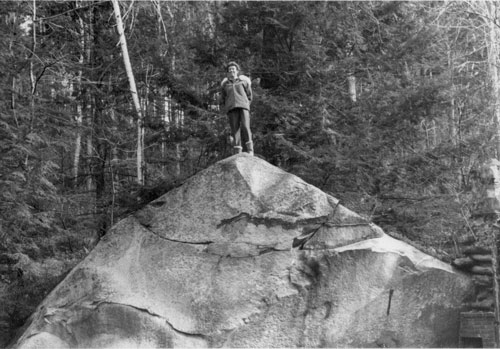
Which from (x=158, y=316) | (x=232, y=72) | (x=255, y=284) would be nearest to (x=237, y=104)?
(x=232, y=72)

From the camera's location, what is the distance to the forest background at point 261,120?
435 inches

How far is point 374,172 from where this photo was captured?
39.7 feet

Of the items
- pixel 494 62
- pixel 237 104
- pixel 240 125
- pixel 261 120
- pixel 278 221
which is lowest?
pixel 278 221

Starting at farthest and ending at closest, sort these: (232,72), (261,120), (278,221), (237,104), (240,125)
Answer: (261,120) < (240,125) < (232,72) < (237,104) < (278,221)

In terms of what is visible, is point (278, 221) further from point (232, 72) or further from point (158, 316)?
point (232, 72)

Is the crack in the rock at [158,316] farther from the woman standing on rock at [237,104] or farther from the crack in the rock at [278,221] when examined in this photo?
the woman standing on rock at [237,104]

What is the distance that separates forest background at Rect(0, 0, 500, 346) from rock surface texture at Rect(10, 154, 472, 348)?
8.04ft

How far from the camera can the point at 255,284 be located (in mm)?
Result: 7742

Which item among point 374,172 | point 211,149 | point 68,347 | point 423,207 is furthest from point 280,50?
point 68,347

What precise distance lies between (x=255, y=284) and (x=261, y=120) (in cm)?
520

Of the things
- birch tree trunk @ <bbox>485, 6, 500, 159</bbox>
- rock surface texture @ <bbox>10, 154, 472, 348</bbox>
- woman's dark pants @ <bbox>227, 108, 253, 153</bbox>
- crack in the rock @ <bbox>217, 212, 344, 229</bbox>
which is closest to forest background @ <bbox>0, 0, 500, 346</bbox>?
birch tree trunk @ <bbox>485, 6, 500, 159</bbox>

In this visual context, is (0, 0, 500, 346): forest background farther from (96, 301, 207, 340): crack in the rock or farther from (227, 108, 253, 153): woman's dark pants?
(96, 301, 207, 340): crack in the rock

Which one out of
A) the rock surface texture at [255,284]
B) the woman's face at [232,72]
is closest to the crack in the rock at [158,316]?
the rock surface texture at [255,284]

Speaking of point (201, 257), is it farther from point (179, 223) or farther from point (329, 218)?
point (329, 218)
